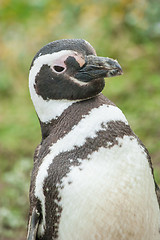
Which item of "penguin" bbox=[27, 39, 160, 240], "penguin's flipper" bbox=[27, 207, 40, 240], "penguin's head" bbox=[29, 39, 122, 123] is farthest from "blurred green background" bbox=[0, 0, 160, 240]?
"penguin's head" bbox=[29, 39, 122, 123]

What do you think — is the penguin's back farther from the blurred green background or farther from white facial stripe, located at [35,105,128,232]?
the blurred green background

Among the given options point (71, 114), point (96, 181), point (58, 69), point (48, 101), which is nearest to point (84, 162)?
point (96, 181)

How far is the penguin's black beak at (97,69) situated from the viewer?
242 centimetres

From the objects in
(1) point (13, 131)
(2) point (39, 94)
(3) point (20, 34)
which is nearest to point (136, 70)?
(1) point (13, 131)

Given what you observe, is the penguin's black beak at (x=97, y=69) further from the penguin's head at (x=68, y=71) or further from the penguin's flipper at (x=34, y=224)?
the penguin's flipper at (x=34, y=224)

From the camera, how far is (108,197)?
2.33m

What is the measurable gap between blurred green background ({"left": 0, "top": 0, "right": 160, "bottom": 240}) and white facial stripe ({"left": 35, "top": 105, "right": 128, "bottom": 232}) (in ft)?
6.40

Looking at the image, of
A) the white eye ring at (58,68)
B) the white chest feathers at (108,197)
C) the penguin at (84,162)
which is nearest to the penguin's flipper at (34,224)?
the penguin at (84,162)

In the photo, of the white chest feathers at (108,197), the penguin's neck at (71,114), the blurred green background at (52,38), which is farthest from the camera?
the blurred green background at (52,38)

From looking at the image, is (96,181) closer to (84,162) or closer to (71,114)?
(84,162)

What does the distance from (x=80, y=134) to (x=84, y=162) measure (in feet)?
0.45

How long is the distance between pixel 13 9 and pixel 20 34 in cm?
85

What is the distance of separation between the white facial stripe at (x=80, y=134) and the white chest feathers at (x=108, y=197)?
11 cm

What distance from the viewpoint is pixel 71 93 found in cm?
248
